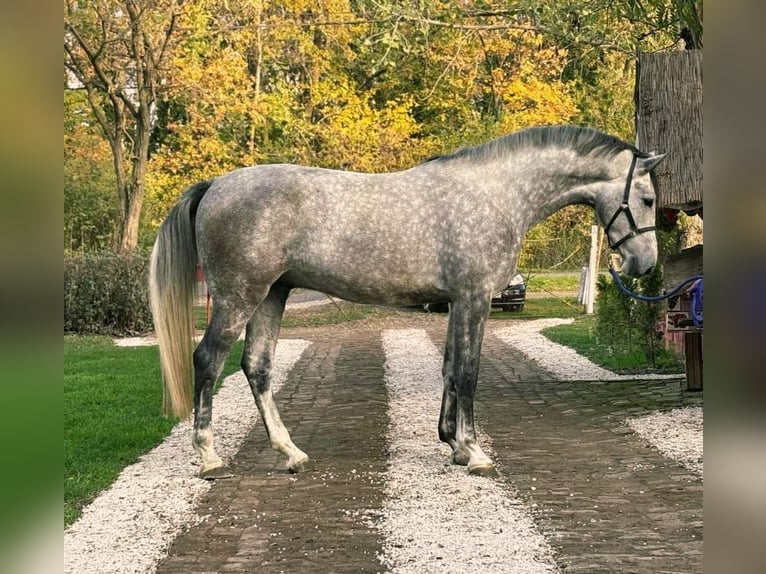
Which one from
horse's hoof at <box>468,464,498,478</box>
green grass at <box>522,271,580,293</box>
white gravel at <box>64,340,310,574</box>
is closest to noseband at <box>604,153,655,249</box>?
horse's hoof at <box>468,464,498,478</box>

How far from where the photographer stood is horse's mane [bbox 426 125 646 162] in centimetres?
534

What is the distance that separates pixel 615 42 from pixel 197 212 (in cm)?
603

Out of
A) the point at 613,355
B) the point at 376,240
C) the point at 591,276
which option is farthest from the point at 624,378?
the point at 591,276

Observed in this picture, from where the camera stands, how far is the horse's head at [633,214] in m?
5.24

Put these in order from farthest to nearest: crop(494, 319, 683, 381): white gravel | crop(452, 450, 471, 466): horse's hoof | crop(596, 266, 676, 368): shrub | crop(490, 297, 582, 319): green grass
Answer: crop(490, 297, 582, 319): green grass → crop(596, 266, 676, 368): shrub → crop(494, 319, 683, 381): white gravel → crop(452, 450, 471, 466): horse's hoof

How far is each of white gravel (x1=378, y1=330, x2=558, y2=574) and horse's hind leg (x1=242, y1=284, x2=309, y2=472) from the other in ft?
2.15

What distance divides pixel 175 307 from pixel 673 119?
12.8 ft

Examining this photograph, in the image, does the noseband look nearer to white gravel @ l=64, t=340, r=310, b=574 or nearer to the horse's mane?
the horse's mane

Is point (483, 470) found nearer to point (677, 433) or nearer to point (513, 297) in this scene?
point (677, 433)

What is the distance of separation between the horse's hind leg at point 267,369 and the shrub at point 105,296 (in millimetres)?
9740

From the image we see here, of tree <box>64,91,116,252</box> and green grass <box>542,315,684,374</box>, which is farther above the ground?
tree <box>64,91,116,252</box>

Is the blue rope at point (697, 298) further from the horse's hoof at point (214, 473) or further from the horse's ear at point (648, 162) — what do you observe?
the horse's hoof at point (214, 473)

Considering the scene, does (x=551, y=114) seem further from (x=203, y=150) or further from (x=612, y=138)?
(x=612, y=138)
